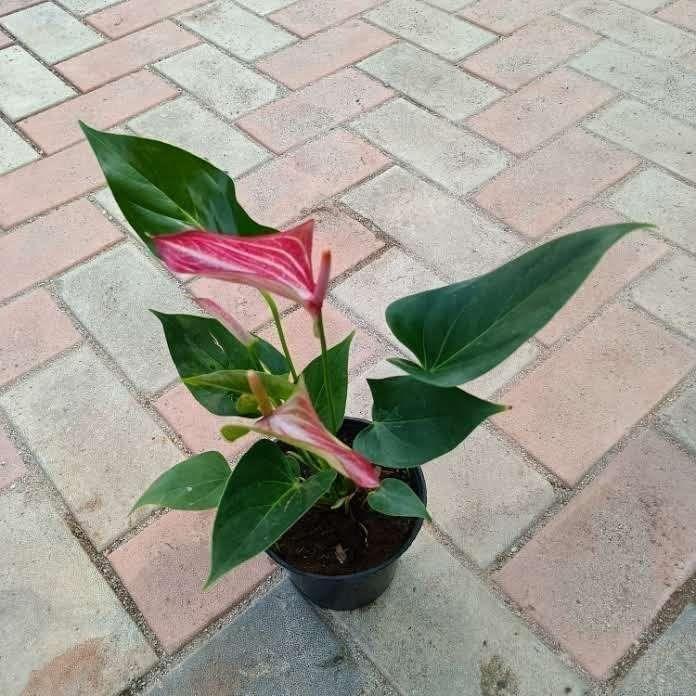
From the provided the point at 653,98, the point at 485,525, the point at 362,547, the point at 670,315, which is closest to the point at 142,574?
the point at 362,547

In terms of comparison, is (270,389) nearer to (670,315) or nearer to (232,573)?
(232,573)

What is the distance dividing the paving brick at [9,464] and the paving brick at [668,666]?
1.07m

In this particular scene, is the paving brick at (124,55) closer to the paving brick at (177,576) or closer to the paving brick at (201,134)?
the paving brick at (201,134)

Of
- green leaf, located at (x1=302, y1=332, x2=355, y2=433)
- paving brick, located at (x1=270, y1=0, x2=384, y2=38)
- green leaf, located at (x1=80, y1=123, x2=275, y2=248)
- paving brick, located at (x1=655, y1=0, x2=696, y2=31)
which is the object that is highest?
green leaf, located at (x1=80, y1=123, x2=275, y2=248)

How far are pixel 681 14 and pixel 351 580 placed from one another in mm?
2091

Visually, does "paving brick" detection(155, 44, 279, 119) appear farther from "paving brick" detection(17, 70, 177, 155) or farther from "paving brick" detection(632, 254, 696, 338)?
"paving brick" detection(632, 254, 696, 338)

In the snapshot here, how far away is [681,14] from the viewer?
232 cm

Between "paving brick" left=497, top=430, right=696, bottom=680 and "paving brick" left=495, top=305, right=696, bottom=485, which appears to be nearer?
"paving brick" left=497, top=430, right=696, bottom=680

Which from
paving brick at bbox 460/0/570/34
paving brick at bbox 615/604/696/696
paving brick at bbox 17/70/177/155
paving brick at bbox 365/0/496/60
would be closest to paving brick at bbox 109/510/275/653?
paving brick at bbox 615/604/696/696

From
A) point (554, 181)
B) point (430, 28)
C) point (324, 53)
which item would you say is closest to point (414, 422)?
point (554, 181)

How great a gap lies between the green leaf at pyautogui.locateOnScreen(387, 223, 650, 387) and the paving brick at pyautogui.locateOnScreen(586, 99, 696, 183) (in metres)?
1.31

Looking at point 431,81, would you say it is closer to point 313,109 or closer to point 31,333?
point 313,109

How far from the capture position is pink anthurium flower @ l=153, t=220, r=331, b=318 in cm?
64

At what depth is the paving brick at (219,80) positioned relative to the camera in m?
2.07
